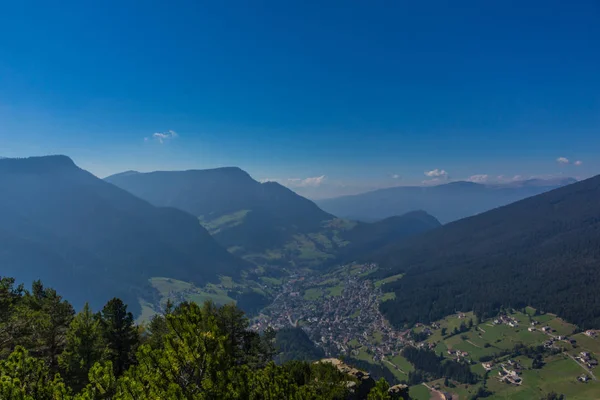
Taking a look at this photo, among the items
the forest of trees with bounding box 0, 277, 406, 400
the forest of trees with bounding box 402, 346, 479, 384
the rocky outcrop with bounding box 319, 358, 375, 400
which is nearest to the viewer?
the forest of trees with bounding box 0, 277, 406, 400

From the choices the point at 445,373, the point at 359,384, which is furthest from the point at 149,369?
the point at 445,373

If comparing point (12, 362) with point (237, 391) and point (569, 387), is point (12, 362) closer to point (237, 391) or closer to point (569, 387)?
point (237, 391)

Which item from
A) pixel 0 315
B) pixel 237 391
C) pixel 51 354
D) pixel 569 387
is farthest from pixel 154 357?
pixel 569 387

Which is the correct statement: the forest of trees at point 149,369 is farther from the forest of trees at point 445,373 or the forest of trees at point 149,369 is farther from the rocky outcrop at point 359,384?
the forest of trees at point 445,373

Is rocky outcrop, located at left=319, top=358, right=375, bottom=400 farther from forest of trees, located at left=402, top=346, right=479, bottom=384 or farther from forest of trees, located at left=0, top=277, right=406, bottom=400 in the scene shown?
forest of trees, located at left=402, top=346, right=479, bottom=384

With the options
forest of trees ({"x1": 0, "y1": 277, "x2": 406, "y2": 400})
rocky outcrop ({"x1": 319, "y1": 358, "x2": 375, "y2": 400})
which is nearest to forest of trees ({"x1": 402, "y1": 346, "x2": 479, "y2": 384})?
rocky outcrop ({"x1": 319, "y1": 358, "x2": 375, "y2": 400})

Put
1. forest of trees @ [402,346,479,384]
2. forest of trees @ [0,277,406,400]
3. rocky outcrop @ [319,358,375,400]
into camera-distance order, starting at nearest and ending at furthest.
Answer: forest of trees @ [0,277,406,400] → rocky outcrop @ [319,358,375,400] → forest of trees @ [402,346,479,384]

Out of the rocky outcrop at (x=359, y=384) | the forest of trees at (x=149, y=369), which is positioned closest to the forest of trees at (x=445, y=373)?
the rocky outcrop at (x=359, y=384)

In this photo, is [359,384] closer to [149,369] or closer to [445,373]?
[149,369]

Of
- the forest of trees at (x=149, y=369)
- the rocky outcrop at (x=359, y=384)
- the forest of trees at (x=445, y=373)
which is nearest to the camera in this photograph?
the forest of trees at (x=149, y=369)

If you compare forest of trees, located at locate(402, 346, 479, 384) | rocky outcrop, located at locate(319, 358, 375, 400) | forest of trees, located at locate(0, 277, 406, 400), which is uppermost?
forest of trees, located at locate(0, 277, 406, 400)

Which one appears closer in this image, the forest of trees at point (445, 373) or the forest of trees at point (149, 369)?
the forest of trees at point (149, 369)
